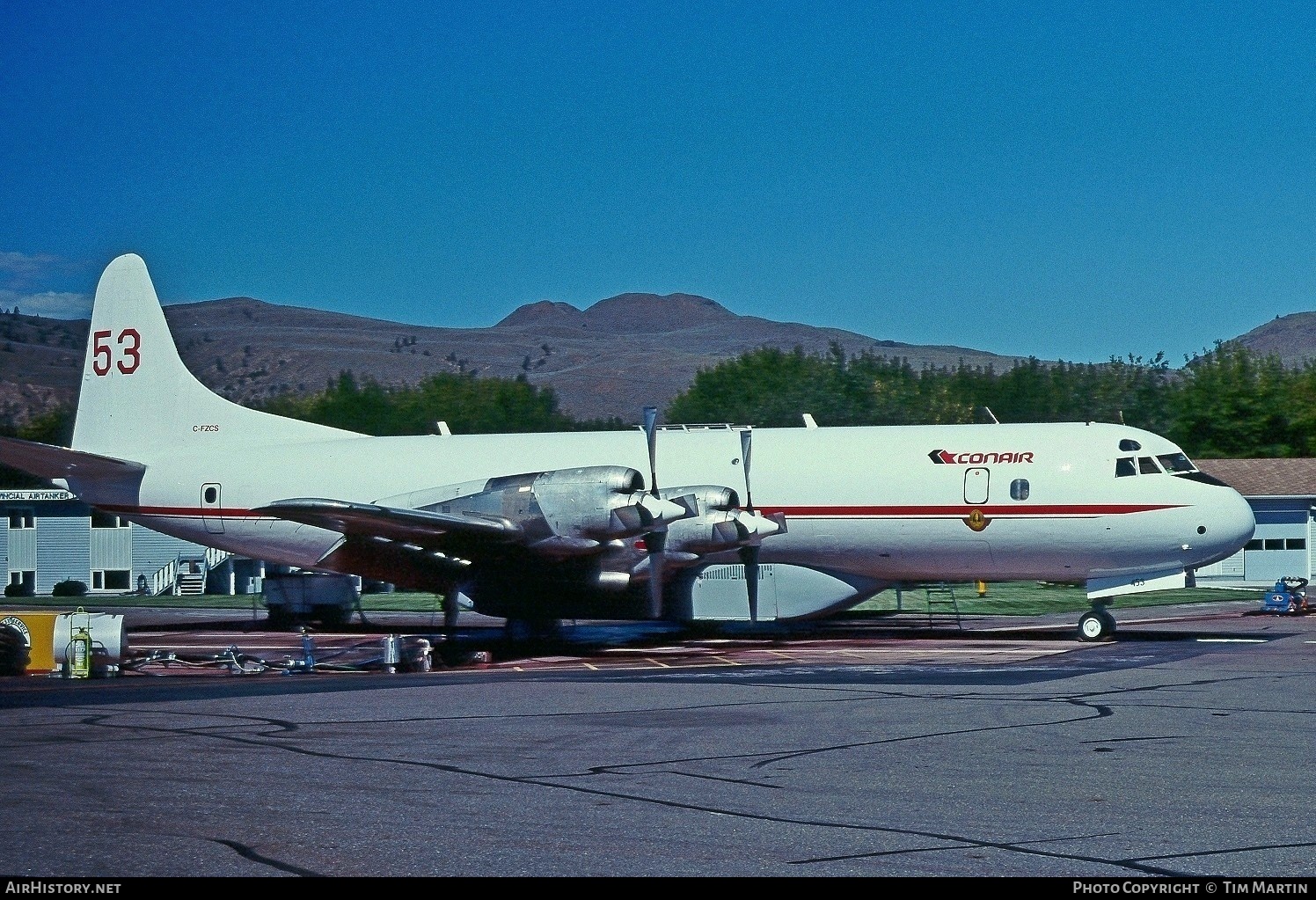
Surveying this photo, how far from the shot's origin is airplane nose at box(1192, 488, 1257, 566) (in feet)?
82.5

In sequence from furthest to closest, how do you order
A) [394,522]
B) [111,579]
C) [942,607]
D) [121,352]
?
[111,579], [942,607], [121,352], [394,522]

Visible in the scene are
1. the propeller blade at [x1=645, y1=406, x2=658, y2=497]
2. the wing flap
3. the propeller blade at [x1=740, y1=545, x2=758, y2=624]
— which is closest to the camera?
the wing flap

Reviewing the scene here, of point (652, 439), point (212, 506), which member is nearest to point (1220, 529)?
point (652, 439)

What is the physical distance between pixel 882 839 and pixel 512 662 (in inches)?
630

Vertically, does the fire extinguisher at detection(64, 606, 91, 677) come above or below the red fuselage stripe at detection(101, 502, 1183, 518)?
below

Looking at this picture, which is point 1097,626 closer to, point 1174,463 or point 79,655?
point 1174,463

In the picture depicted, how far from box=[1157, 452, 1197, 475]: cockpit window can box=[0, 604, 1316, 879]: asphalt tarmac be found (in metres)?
4.07

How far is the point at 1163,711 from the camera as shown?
15469 mm

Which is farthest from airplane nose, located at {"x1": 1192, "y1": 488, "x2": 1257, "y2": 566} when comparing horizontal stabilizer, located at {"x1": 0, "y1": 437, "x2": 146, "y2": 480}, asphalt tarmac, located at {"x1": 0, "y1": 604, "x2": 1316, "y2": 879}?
horizontal stabilizer, located at {"x1": 0, "y1": 437, "x2": 146, "y2": 480}

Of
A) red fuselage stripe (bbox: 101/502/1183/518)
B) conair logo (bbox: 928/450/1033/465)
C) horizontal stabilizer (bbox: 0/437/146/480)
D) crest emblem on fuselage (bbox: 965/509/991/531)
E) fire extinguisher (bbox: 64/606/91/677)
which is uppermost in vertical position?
horizontal stabilizer (bbox: 0/437/146/480)

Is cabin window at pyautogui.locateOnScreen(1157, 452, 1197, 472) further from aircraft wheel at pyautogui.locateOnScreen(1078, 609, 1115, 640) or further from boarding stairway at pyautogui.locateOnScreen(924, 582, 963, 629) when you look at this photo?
boarding stairway at pyautogui.locateOnScreen(924, 582, 963, 629)

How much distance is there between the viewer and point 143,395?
106ft

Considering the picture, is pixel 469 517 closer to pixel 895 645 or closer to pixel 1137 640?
pixel 895 645

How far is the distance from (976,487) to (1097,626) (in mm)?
3349
